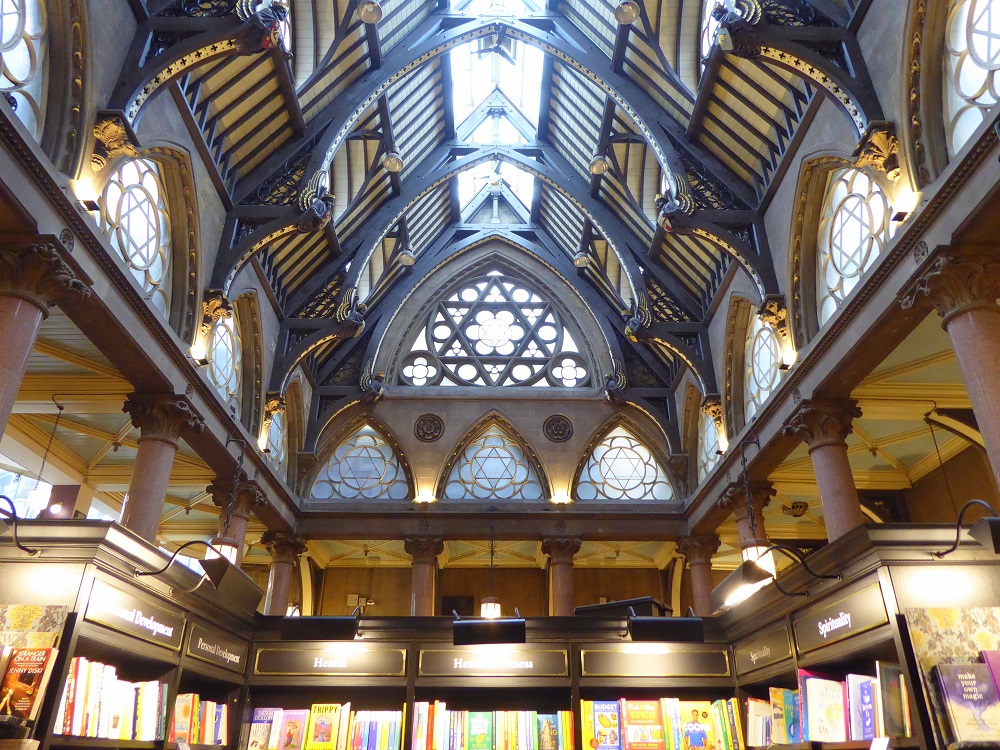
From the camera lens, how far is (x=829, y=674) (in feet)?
16.6

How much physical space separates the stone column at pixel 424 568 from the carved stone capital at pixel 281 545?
8.15 feet

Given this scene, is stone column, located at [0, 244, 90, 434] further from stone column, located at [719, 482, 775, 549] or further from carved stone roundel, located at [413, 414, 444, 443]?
carved stone roundel, located at [413, 414, 444, 443]

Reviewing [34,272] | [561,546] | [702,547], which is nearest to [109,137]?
[34,272]

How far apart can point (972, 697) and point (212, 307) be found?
988 centimetres

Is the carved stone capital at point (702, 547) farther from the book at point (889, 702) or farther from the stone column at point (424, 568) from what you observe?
the book at point (889, 702)

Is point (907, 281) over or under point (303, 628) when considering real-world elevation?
over

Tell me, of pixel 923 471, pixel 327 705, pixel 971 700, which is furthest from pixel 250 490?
pixel 923 471

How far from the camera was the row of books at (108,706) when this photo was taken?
4.12 metres

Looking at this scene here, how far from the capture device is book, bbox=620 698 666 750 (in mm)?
5746

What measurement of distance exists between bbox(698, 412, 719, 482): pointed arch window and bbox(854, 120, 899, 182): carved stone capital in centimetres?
682

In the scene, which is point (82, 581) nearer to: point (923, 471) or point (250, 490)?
point (250, 490)

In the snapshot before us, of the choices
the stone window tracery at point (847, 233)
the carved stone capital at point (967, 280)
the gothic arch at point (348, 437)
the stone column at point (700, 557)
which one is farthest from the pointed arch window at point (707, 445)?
the carved stone capital at point (967, 280)

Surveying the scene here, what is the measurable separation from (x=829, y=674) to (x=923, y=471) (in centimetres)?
Result: 1215

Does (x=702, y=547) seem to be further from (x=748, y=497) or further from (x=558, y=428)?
(x=558, y=428)
